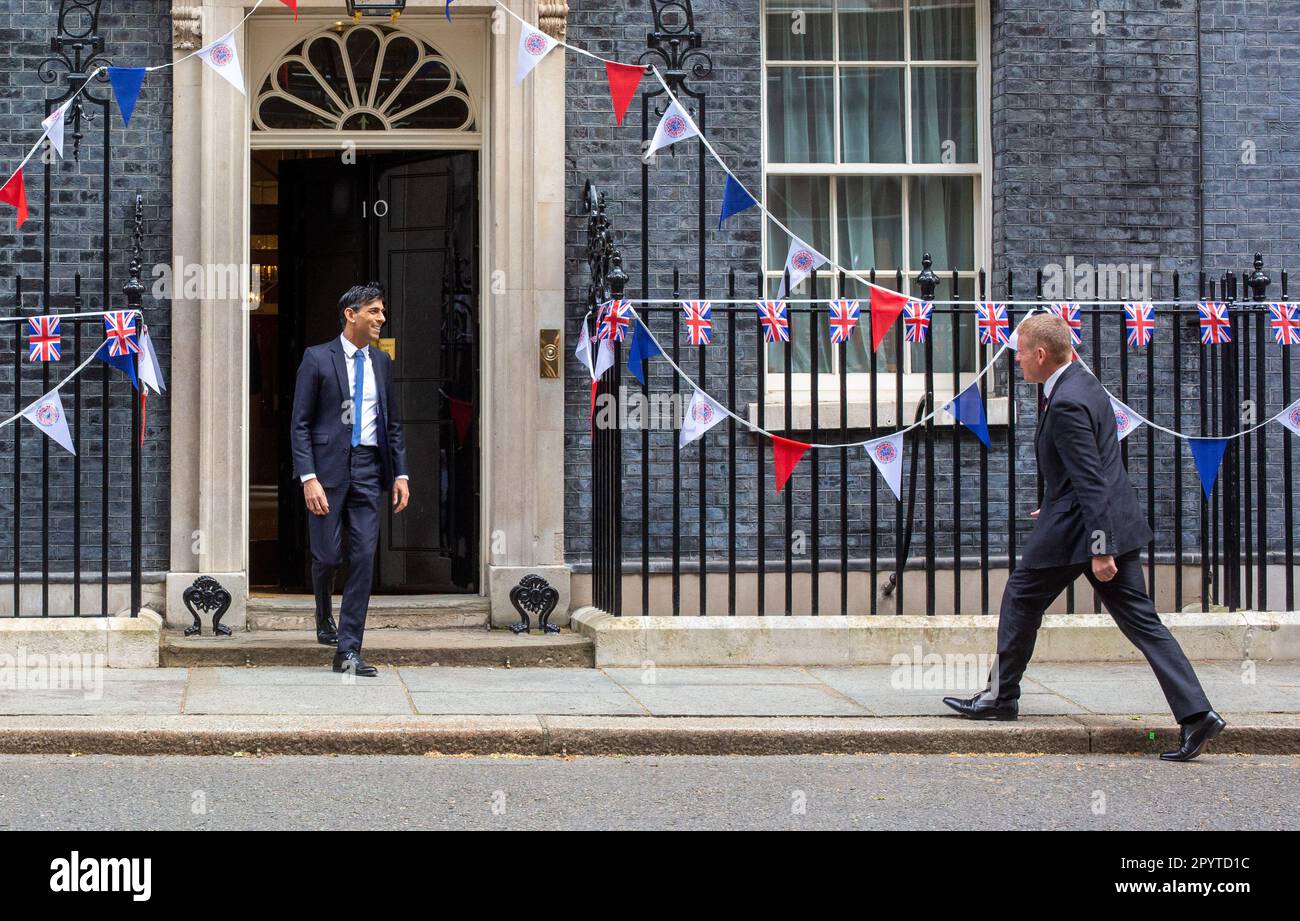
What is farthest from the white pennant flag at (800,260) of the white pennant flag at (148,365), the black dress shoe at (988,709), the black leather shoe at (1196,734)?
the white pennant flag at (148,365)

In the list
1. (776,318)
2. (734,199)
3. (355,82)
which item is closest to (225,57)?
(355,82)

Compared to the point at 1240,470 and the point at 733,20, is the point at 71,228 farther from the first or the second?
the point at 1240,470

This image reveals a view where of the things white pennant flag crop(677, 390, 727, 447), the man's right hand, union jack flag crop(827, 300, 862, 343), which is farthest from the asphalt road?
union jack flag crop(827, 300, 862, 343)

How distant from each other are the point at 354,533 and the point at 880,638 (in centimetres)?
285

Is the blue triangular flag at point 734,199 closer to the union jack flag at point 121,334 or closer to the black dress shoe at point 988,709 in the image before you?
the black dress shoe at point 988,709

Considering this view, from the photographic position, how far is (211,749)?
6770 mm

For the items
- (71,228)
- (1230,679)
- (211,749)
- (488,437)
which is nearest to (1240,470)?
(1230,679)

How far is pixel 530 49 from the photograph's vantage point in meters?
8.92

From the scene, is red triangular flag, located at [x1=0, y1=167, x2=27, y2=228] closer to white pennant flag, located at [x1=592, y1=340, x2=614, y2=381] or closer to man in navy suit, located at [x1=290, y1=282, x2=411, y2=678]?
man in navy suit, located at [x1=290, y1=282, x2=411, y2=678]

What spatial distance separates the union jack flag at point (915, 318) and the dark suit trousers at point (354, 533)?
2894 millimetres

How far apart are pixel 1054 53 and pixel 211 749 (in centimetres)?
657

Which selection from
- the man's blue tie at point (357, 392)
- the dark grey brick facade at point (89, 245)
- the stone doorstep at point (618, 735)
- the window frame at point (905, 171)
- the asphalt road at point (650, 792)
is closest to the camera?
the asphalt road at point (650, 792)

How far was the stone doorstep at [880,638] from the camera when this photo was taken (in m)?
8.71

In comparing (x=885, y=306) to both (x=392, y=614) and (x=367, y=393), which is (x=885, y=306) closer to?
(x=367, y=393)
